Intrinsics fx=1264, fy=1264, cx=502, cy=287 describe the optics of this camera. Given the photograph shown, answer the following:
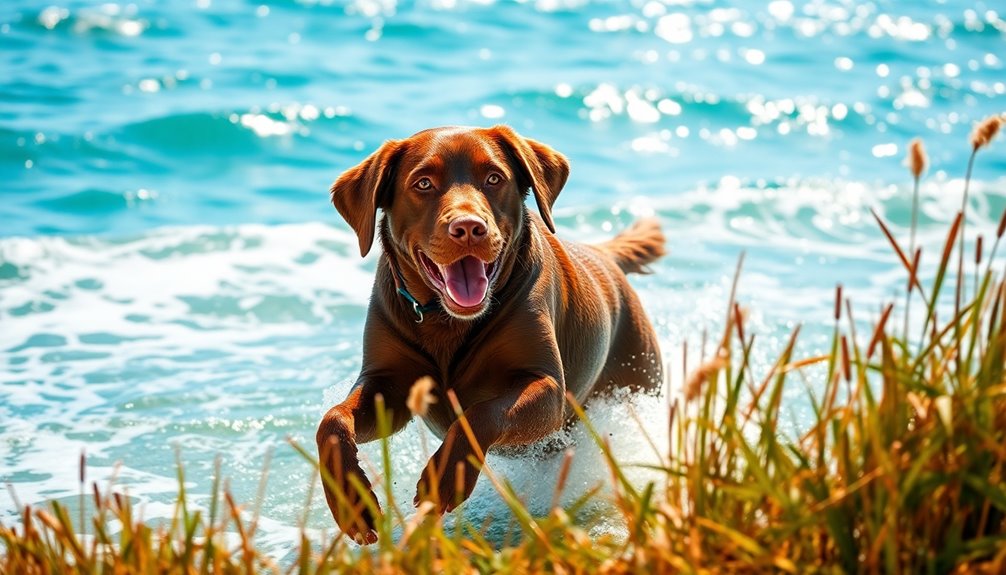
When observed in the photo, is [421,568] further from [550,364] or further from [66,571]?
[550,364]

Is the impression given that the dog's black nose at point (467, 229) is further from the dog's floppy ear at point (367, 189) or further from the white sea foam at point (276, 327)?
the white sea foam at point (276, 327)

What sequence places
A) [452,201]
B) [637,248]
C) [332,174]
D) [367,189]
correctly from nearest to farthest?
1. [452,201]
2. [367,189]
3. [637,248]
4. [332,174]

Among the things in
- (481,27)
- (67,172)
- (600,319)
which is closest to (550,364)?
(600,319)

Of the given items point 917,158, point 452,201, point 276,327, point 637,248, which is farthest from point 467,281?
point 276,327

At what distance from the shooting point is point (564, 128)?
15062 mm

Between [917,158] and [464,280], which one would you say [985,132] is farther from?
[464,280]

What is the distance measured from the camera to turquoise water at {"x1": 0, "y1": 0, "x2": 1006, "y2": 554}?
686cm

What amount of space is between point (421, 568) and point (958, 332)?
1382 mm

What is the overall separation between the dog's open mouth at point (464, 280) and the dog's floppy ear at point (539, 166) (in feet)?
1.34

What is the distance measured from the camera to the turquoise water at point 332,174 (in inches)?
270

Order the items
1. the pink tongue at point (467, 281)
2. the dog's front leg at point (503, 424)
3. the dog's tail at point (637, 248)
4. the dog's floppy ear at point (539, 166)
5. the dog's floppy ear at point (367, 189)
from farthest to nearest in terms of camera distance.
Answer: the dog's tail at point (637, 248)
the dog's floppy ear at point (539, 166)
the dog's floppy ear at point (367, 189)
the pink tongue at point (467, 281)
the dog's front leg at point (503, 424)

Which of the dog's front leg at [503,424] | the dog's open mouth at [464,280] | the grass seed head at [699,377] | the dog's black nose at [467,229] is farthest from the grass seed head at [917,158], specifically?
the dog's open mouth at [464,280]

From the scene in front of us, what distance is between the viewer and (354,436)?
432cm

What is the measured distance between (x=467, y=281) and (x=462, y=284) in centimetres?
2
